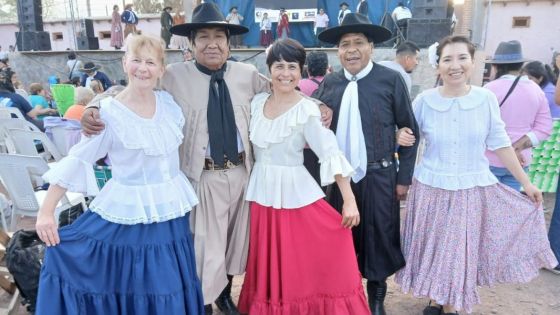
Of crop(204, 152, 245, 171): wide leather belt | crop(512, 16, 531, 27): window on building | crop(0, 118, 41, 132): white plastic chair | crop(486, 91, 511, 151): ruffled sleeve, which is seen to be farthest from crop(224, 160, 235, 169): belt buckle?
crop(512, 16, 531, 27): window on building

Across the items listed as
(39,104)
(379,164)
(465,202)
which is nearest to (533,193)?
(465,202)

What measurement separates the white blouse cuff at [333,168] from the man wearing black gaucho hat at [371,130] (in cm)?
26

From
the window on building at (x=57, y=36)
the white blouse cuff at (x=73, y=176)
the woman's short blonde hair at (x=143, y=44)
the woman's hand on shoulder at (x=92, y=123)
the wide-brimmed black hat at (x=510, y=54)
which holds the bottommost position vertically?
the white blouse cuff at (x=73, y=176)

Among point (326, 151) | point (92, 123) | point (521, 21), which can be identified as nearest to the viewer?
point (92, 123)

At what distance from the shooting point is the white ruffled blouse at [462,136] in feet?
8.22

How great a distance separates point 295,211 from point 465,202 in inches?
41.0

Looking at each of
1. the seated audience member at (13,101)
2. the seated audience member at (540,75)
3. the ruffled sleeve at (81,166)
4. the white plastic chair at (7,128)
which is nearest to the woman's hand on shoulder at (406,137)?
the ruffled sleeve at (81,166)

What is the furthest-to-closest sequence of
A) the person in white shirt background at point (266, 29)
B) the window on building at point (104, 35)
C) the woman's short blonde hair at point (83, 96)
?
the window on building at point (104, 35) < the person in white shirt background at point (266, 29) < the woman's short blonde hair at point (83, 96)

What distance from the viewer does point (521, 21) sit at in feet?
65.9

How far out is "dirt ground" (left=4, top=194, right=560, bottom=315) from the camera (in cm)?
304

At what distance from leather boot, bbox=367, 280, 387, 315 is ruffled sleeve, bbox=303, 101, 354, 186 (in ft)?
3.25

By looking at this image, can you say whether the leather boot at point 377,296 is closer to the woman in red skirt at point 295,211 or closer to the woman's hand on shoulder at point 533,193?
the woman in red skirt at point 295,211

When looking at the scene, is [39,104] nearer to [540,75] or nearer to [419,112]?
[419,112]

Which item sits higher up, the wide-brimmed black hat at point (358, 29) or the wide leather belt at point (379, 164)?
the wide-brimmed black hat at point (358, 29)
